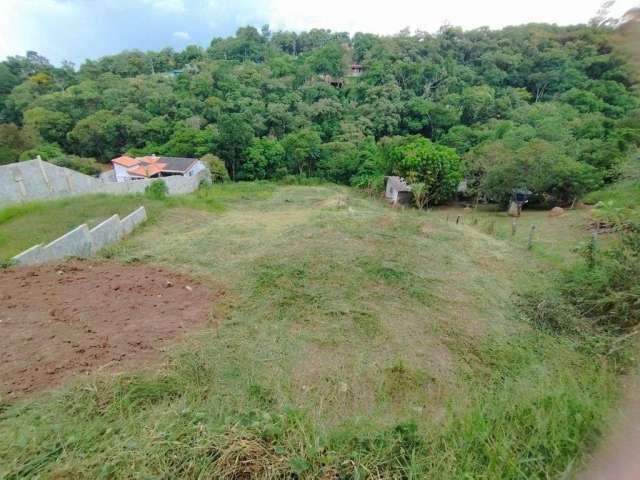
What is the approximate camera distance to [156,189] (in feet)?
40.6

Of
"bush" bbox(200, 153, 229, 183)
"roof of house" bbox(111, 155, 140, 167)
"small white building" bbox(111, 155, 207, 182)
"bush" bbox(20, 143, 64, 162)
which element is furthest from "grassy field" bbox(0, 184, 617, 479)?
"bush" bbox(20, 143, 64, 162)

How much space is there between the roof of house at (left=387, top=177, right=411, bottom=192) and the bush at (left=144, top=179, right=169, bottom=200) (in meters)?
12.3


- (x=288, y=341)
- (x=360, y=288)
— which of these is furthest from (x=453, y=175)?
(x=288, y=341)

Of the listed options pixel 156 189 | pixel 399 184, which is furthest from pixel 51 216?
pixel 399 184

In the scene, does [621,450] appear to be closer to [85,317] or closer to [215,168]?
[85,317]

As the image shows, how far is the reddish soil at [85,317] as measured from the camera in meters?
2.87

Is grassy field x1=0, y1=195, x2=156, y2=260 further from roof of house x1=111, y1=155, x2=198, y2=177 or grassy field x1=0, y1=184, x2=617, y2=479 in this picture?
roof of house x1=111, y1=155, x2=198, y2=177

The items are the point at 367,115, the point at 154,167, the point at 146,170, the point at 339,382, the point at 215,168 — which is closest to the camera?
the point at 339,382

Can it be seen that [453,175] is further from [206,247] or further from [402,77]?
[402,77]

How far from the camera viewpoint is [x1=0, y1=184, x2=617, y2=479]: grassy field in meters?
1.54

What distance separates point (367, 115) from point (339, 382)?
98.3ft

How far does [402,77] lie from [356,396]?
37565mm

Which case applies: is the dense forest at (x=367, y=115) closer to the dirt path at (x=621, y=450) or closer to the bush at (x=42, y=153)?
the bush at (x=42, y=153)

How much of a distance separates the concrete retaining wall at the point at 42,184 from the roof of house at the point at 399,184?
1322cm
